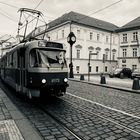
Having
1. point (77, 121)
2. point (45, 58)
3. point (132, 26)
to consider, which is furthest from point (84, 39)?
point (77, 121)

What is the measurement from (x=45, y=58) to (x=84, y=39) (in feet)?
118

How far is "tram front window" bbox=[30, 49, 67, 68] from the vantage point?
25.5 ft

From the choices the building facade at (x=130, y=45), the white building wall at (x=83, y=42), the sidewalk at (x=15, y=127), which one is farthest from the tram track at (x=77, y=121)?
the building facade at (x=130, y=45)

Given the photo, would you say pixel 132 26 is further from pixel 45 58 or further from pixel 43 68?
pixel 43 68

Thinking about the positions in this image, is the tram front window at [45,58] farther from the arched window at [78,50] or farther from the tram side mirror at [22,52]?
the arched window at [78,50]

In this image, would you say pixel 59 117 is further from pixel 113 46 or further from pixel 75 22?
pixel 113 46

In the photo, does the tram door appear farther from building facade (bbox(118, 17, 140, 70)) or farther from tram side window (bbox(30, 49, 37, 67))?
building facade (bbox(118, 17, 140, 70))

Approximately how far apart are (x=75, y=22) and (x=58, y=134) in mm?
37368

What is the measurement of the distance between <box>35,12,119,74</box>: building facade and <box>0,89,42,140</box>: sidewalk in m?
33.8

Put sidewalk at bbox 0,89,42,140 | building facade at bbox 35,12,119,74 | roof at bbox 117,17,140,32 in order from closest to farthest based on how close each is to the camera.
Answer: sidewalk at bbox 0,89,42,140 → roof at bbox 117,17,140,32 → building facade at bbox 35,12,119,74

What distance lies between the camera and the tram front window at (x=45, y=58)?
7.79 m

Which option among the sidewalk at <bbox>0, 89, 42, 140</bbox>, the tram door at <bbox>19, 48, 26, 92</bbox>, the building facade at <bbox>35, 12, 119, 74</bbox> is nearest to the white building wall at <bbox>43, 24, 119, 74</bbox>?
the building facade at <bbox>35, 12, 119, 74</bbox>

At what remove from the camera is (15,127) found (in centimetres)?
519

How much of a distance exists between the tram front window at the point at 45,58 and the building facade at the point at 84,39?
31859 mm
